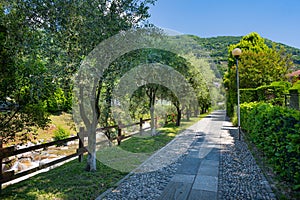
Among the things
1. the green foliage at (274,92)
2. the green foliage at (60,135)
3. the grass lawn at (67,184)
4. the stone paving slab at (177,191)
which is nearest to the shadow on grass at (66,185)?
the grass lawn at (67,184)

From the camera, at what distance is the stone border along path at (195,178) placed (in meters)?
3.36

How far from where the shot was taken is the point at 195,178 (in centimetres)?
407

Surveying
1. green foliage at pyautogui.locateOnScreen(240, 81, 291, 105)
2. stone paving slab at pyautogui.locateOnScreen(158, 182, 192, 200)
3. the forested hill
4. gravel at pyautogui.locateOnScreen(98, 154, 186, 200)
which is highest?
the forested hill

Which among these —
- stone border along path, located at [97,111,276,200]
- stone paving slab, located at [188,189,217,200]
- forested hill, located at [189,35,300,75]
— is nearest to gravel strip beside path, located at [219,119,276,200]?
stone border along path, located at [97,111,276,200]

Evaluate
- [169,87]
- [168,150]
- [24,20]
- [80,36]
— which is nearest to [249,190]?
[168,150]

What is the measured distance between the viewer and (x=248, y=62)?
12656 mm

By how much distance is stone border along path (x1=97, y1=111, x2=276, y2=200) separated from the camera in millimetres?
3359

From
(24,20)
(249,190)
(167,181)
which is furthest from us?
(167,181)

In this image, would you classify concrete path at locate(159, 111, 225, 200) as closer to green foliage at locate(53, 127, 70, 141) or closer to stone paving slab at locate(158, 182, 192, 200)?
stone paving slab at locate(158, 182, 192, 200)

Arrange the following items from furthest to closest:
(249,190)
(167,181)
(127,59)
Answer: (127,59)
(167,181)
(249,190)

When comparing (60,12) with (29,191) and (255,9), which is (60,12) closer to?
(29,191)

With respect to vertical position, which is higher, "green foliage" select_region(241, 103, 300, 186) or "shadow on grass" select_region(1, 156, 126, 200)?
"green foliage" select_region(241, 103, 300, 186)

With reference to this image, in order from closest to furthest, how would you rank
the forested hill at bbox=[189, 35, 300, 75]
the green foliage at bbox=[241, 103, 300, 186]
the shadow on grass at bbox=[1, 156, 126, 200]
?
1. the green foliage at bbox=[241, 103, 300, 186]
2. the shadow on grass at bbox=[1, 156, 126, 200]
3. the forested hill at bbox=[189, 35, 300, 75]

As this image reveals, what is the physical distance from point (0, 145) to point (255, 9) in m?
11.2
